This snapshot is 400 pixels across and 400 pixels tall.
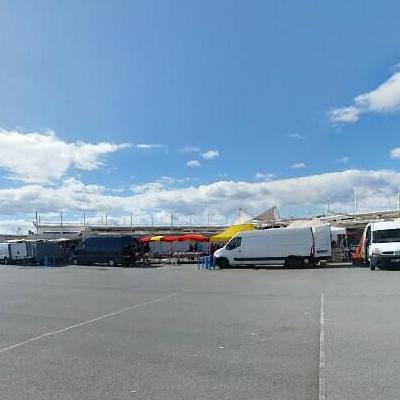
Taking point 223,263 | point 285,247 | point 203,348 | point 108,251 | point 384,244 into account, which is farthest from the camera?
point 108,251

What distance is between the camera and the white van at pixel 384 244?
27250mm

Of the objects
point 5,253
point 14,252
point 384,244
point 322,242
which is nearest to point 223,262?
point 322,242

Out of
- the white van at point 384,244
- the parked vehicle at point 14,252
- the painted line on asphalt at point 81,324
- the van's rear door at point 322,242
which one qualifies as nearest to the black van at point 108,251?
the parked vehicle at point 14,252

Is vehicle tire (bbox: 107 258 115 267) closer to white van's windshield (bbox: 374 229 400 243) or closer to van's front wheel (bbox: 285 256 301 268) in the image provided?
van's front wheel (bbox: 285 256 301 268)

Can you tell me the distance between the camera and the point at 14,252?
163ft

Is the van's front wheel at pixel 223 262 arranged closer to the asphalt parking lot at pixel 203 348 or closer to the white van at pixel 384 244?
the white van at pixel 384 244

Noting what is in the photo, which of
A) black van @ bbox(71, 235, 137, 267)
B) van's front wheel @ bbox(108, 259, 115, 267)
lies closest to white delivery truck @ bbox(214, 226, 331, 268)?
black van @ bbox(71, 235, 137, 267)

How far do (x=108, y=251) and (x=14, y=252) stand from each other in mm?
11987

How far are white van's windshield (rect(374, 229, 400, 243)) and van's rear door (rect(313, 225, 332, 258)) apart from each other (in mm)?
4704

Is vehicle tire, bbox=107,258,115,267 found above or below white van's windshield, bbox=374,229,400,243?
below

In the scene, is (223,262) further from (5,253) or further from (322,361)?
(322,361)

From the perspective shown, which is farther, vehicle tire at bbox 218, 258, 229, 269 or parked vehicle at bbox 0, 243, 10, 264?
parked vehicle at bbox 0, 243, 10, 264

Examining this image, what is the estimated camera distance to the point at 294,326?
1020cm

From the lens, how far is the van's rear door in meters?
33.4
